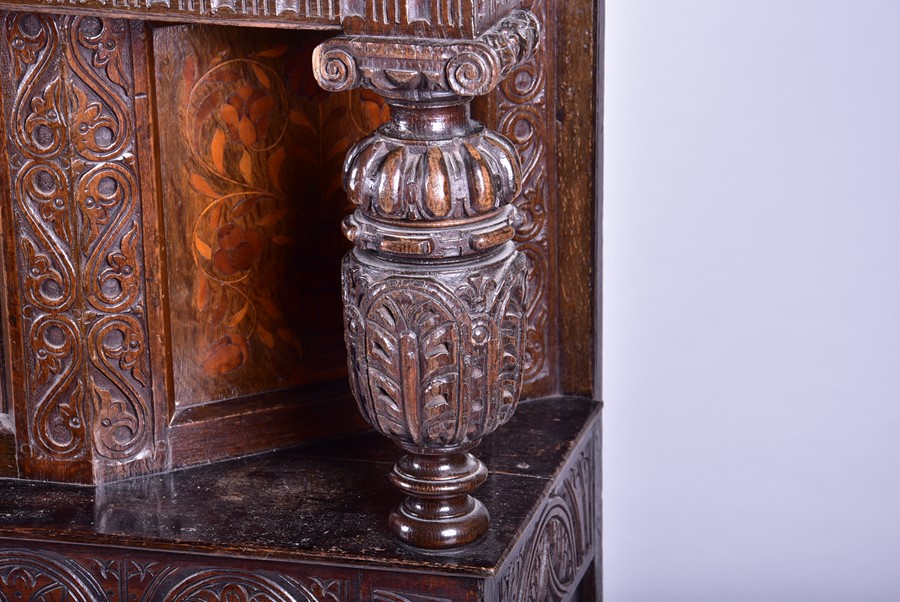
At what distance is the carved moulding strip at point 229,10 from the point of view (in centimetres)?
175

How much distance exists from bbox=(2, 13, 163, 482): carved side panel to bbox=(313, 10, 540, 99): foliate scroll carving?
382 mm

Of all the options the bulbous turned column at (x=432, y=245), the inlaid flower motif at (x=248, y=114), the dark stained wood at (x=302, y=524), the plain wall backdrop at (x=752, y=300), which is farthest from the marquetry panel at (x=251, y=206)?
the plain wall backdrop at (x=752, y=300)

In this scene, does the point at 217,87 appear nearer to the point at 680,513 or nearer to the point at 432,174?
the point at 432,174

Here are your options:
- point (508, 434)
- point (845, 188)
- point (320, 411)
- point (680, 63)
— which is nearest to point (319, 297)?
point (320, 411)

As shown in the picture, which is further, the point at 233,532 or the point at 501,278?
the point at 233,532

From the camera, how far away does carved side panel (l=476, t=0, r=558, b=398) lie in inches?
87.7

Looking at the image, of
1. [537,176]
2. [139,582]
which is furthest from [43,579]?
[537,176]

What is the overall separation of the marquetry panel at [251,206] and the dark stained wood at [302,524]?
0.13 metres

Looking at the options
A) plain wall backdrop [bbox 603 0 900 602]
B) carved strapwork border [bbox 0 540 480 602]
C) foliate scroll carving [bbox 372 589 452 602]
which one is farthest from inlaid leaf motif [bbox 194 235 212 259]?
plain wall backdrop [bbox 603 0 900 602]

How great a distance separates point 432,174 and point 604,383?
98 centimetres

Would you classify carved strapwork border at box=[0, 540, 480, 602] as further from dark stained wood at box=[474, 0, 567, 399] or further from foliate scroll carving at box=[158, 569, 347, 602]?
dark stained wood at box=[474, 0, 567, 399]

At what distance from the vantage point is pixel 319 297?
2.22 metres

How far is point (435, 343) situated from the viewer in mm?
1746

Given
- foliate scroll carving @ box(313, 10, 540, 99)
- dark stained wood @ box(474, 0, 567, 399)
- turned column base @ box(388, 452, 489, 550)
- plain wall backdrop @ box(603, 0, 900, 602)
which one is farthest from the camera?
plain wall backdrop @ box(603, 0, 900, 602)
